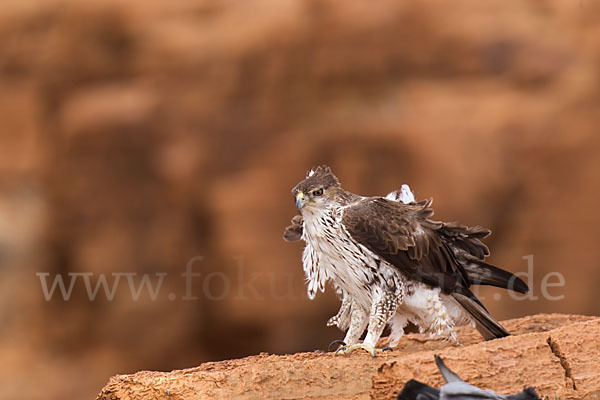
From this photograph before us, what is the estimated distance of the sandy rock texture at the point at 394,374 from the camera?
12.8 ft

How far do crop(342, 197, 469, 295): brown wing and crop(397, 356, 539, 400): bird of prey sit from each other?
1.06 meters

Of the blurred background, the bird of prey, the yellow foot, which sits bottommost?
the bird of prey

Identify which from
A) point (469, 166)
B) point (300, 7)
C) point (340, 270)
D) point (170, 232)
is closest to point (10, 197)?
point (170, 232)

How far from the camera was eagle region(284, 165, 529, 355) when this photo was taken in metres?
4.58

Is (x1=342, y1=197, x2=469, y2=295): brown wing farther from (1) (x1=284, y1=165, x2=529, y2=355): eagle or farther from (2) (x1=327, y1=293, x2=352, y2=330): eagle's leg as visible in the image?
(2) (x1=327, y1=293, x2=352, y2=330): eagle's leg

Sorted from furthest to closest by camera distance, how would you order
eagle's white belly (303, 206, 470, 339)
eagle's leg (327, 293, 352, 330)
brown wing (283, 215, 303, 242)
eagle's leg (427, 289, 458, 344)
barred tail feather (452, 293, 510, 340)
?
brown wing (283, 215, 303, 242) → eagle's leg (327, 293, 352, 330) → barred tail feather (452, 293, 510, 340) → eagle's leg (427, 289, 458, 344) → eagle's white belly (303, 206, 470, 339)

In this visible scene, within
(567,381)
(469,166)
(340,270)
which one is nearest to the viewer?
(567,381)

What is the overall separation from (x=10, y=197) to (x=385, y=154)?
4591 millimetres

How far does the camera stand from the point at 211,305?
9.66 m

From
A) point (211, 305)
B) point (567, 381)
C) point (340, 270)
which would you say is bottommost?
point (567, 381)

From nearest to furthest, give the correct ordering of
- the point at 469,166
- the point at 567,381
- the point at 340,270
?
1. the point at 567,381
2. the point at 340,270
3. the point at 469,166

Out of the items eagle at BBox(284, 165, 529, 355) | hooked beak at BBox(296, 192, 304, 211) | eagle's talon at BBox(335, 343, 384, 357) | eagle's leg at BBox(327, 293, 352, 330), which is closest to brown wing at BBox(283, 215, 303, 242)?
eagle at BBox(284, 165, 529, 355)

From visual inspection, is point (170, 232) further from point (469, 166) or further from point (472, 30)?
point (472, 30)

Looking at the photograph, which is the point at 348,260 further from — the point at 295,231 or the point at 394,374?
the point at 394,374
